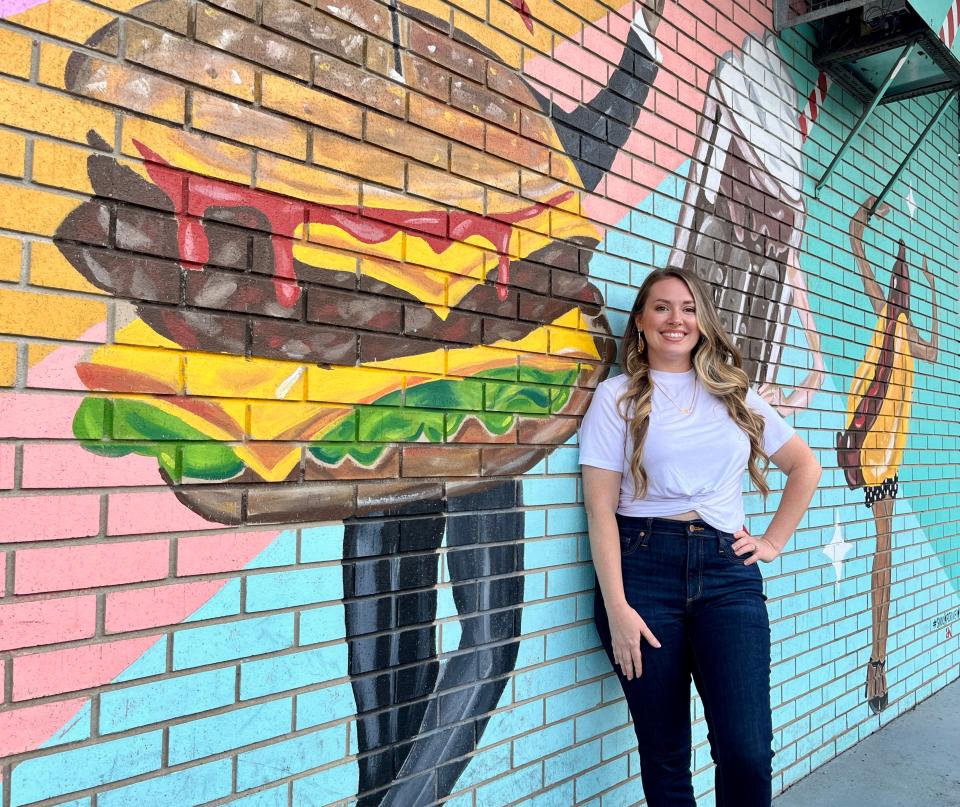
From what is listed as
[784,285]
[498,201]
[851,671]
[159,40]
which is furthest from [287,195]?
[851,671]

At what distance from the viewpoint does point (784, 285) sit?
3.79 metres

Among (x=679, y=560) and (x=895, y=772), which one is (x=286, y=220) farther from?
(x=895, y=772)

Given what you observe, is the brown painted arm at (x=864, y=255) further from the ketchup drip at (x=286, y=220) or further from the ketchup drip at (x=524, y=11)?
the ketchup drip at (x=286, y=220)

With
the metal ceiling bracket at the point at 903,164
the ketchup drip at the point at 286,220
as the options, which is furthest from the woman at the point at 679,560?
the metal ceiling bracket at the point at 903,164

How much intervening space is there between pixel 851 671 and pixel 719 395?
8.08ft

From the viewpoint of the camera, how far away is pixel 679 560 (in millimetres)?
2518

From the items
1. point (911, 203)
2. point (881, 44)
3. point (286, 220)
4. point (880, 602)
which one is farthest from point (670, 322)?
point (911, 203)

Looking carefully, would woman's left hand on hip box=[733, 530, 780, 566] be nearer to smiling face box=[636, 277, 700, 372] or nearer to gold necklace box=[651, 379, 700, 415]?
gold necklace box=[651, 379, 700, 415]

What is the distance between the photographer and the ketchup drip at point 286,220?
1.67 m

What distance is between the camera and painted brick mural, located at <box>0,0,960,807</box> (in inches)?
59.5

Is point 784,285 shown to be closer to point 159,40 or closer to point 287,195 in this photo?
point 287,195

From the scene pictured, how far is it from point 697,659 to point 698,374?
92 cm

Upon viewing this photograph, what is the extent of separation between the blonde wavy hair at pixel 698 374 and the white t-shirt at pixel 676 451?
1.2 inches

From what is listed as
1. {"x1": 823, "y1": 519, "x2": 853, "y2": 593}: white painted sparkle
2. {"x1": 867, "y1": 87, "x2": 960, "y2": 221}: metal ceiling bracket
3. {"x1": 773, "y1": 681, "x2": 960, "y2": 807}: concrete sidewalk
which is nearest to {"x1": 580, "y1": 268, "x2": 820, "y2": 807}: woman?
{"x1": 773, "y1": 681, "x2": 960, "y2": 807}: concrete sidewalk
